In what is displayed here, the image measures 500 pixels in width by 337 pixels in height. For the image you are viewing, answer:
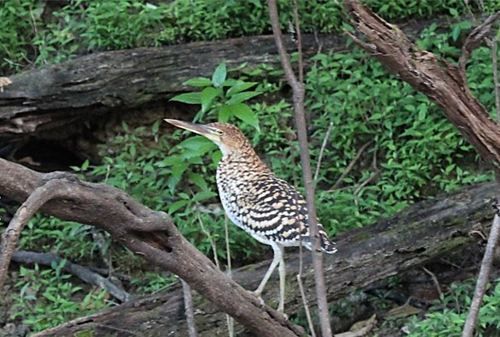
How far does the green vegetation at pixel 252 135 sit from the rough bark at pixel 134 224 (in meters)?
2.38

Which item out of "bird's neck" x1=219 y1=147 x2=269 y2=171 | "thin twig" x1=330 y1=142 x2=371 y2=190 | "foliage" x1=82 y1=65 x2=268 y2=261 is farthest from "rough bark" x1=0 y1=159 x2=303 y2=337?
"thin twig" x1=330 y1=142 x2=371 y2=190

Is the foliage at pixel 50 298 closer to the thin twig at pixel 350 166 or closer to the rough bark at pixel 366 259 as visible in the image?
the rough bark at pixel 366 259

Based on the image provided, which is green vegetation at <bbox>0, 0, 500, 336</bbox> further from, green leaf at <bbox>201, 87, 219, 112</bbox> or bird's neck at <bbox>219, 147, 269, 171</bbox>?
green leaf at <bbox>201, 87, 219, 112</bbox>

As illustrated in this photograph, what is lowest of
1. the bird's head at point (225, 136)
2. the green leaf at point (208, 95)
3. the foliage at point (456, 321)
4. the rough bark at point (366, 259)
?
the foliage at point (456, 321)

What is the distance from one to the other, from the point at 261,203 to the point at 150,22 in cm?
268

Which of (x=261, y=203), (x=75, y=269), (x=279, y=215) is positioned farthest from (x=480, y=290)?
A: (x=75, y=269)

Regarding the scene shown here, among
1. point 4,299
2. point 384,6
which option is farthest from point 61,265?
point 384,6

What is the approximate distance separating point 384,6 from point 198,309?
120 inches

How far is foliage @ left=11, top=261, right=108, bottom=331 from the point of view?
575cm

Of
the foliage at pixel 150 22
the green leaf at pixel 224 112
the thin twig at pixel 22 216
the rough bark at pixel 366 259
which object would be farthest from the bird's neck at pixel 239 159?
the thin twig at pixel 22 216

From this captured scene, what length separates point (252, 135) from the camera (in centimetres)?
693

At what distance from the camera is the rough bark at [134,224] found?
2729 millimetres

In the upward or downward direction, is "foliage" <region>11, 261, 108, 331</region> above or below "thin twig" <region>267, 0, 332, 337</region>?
below

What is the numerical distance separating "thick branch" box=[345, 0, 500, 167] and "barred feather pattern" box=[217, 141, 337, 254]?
6.13 feet
